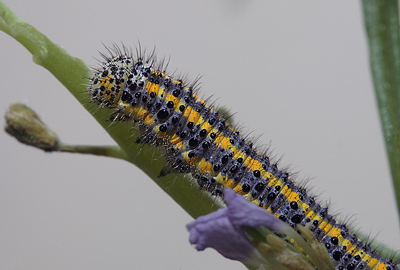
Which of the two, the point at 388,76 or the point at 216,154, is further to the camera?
the point at 216,154

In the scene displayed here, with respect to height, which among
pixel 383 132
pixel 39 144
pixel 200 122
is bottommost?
pixel 39 144

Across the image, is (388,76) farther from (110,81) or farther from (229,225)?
(110,81)

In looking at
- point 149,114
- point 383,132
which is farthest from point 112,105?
point 383,132

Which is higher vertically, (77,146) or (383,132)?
(383,132)

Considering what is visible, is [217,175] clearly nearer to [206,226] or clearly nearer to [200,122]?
[200,122]

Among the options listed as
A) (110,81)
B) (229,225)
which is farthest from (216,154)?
(229,225)

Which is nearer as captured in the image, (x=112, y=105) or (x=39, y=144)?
(x=39, y=144)

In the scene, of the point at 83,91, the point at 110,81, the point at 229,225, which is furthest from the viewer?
the point at 110,81
